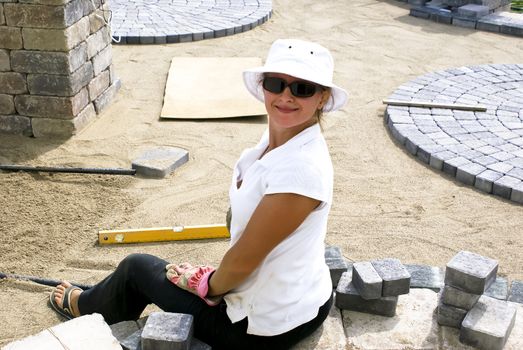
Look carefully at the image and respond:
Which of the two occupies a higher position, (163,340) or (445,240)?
(163,340)

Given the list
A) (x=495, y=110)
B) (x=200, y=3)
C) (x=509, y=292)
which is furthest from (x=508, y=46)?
(x=509, y=292)

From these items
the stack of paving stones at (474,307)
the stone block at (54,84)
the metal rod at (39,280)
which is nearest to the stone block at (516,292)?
the stack of paving stones at (474,307)

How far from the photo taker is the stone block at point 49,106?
6687mm

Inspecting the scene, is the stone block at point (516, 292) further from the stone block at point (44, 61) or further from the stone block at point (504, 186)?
the stone block at point (44, 61)

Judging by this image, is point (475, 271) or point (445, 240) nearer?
point (475, 271)

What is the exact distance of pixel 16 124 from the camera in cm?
689

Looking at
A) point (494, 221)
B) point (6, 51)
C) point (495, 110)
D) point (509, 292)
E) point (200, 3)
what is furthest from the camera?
point (200, 3)

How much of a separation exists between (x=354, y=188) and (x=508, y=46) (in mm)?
5092

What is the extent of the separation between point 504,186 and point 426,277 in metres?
1.91

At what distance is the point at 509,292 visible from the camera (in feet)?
13.4

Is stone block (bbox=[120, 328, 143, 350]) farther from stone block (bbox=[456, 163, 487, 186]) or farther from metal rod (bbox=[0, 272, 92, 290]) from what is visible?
stone block (bbox=[456, 163, 487, 186])

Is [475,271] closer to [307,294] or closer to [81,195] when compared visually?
[307,294]

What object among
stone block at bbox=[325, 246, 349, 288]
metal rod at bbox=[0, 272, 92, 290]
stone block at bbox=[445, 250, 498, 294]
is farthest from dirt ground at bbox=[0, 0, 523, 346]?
stone block at bbox=[445, 250, 498, 294]

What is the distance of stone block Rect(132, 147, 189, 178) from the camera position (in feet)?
19.8
